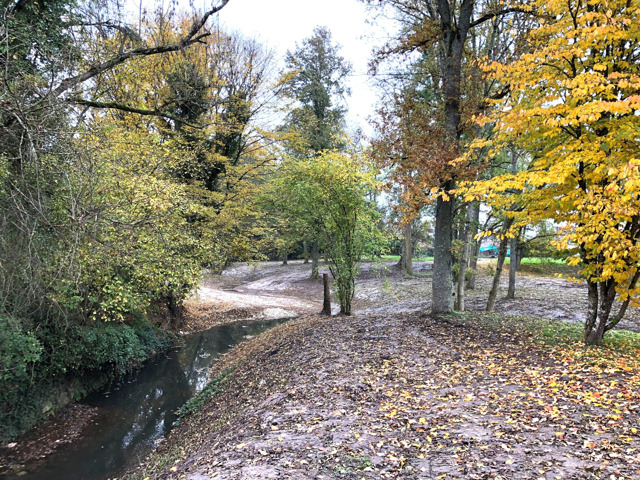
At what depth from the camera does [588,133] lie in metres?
5.52

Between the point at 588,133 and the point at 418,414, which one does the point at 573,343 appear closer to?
the point at 588,133

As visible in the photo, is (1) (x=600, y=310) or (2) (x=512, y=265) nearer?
(1) (x=600, y=310)

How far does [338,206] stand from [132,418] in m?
7.54

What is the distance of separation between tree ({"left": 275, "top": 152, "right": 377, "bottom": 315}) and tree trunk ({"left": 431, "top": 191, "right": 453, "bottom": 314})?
2296 millimetres

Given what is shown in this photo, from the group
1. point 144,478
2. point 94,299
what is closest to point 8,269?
point 94,299

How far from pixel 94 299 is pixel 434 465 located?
745 centimetres

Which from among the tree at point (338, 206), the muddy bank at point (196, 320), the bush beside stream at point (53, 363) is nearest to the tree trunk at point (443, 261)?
the tree at point (338, 206)

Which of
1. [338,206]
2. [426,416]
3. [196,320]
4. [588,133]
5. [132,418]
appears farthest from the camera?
[196,320]

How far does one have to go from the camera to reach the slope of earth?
3232 mm

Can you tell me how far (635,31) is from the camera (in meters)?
4.94

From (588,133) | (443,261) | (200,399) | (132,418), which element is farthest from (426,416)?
(132,418)

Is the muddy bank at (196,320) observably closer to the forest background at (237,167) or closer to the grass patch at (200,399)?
the forest background at (237,167)

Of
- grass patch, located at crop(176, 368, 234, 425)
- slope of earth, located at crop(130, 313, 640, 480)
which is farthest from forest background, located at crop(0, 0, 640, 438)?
grass patch, located at crop(176, 368, 234, 425)

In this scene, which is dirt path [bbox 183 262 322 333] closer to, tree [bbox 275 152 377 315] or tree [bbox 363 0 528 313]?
tree [bbox 275 152 377 315]
